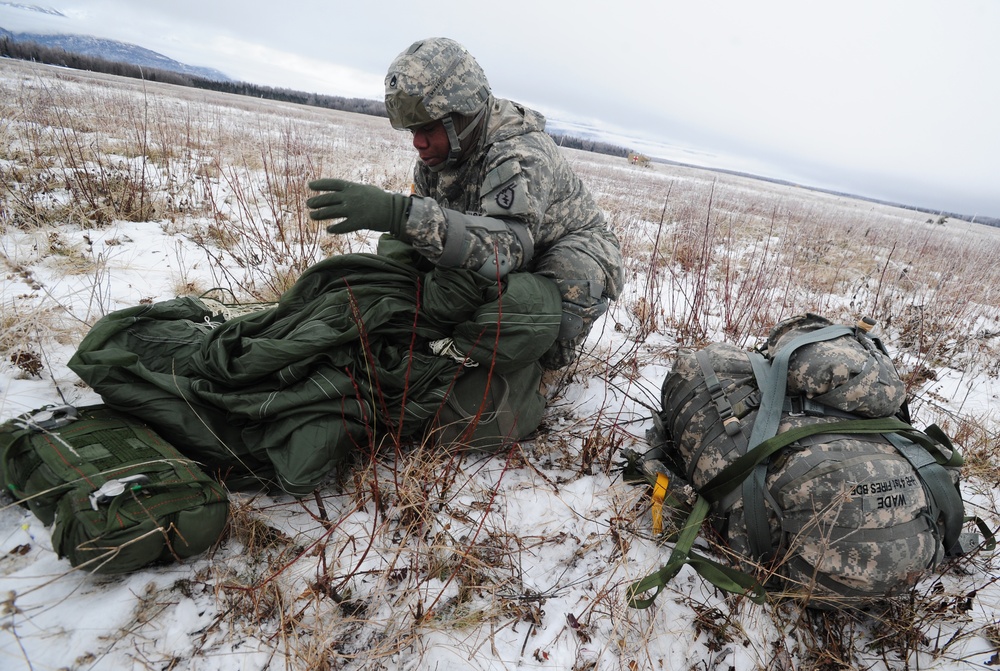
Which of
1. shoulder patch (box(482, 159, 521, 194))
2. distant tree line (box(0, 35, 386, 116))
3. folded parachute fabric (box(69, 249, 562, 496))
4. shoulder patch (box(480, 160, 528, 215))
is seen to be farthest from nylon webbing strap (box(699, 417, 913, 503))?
distant tree line (box(0, 35, 386, 116))

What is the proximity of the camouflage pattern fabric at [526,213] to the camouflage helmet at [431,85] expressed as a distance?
20 centimetres

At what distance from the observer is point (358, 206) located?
1.74m

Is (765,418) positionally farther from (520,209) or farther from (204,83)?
(204,83)

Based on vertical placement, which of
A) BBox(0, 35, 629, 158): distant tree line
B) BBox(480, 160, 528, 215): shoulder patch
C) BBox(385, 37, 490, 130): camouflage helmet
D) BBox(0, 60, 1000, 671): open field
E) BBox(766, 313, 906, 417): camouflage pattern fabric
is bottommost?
BBox(0, 60, 1000, 671): open field

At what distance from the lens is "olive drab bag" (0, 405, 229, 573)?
4.13ft

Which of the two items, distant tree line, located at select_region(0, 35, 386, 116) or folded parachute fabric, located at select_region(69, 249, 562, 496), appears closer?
folded parachute fabric, located at select_region(69, 249, 562, 496)

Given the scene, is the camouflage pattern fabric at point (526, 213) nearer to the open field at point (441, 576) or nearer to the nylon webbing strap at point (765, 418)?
the open field at point (441, 576)

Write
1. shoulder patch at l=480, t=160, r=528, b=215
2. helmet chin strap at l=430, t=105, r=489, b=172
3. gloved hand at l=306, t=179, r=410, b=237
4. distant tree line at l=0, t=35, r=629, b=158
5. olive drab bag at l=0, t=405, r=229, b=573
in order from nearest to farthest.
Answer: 1. olive drab bag at l=0, t=405, r=229, b=573
2. gloved hand at l=306, t=179, r=410, b=237
3. shoulder patch at l=480, t=160, r=528, b=215
4. helmet chin strap at l=430, t=105, r=489, b=172
5. distant tree line at l=0, t=35, r=629, b=158

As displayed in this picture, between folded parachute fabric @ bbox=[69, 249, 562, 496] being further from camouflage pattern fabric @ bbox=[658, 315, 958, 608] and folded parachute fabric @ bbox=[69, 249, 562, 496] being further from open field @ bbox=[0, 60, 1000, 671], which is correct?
camouflage pattern fabric @ bbox=[658, 315, 958, 608]

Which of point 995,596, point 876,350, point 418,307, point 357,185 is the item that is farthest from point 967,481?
point 357,185

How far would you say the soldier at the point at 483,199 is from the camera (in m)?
1.82

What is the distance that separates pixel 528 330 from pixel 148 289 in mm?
2706

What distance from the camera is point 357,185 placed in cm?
173

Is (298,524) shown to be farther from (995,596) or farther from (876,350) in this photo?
(995,596)
